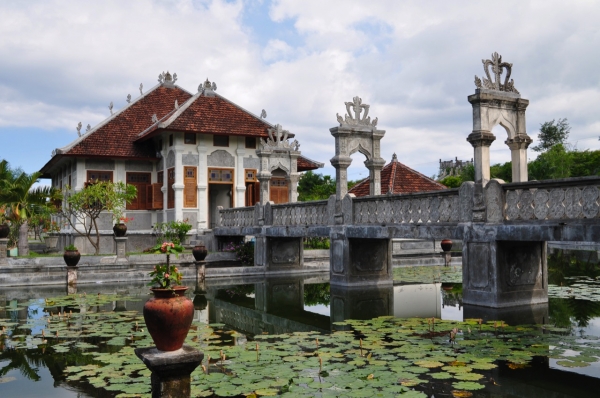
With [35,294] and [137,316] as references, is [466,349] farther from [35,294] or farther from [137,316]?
[35,294]

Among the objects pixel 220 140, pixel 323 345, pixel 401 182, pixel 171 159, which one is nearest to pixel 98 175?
pixel 171 159

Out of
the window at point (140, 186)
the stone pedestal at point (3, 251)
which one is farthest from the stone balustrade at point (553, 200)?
the window at point (140, 186)

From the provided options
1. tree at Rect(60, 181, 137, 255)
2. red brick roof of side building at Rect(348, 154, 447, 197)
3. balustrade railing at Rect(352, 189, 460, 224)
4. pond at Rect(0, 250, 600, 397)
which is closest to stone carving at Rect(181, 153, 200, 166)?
tree at Rect(60, 181, 137, 255)

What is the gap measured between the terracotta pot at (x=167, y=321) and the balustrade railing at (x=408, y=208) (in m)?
8.65

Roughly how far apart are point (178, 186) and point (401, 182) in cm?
1049

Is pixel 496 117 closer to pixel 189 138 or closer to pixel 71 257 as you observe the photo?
pixel 71 257

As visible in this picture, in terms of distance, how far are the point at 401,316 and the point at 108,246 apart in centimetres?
1844

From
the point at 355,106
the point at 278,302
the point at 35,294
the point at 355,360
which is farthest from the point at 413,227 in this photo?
the point at 35,294

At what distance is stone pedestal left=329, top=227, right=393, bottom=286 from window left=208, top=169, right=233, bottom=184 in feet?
40.5

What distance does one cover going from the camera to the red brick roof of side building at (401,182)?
27203 millimetres

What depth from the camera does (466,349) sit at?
8586 millimetres

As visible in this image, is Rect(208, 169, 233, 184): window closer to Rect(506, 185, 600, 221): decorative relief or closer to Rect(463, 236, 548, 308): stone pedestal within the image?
Rect(463, 236, 548, 308): stone pedestal

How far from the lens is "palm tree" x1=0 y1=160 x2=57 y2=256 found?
21617 mm

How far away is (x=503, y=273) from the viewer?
12.0 m
